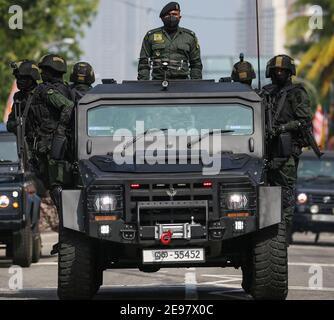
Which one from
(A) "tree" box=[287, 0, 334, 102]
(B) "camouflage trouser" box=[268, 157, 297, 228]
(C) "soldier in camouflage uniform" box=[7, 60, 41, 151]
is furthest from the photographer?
(A) "tree" box=[287, 0, 334, 102]

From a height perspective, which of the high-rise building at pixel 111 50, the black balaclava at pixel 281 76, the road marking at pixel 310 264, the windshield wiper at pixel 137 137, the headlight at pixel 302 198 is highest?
the high-rise building at pixel 111 50

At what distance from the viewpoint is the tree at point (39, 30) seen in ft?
160

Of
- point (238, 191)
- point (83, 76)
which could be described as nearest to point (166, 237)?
point (238, 191)

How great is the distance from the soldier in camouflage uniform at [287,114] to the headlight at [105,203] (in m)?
2.65

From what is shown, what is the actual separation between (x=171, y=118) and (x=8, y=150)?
7.25m

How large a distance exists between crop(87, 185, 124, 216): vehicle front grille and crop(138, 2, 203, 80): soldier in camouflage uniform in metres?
3.00

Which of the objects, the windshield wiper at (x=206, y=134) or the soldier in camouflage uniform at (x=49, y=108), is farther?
the soldier in camouflage uniform at (x=49, y=108)

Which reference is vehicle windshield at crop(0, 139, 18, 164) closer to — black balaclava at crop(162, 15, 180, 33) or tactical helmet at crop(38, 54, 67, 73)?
tactical helmet at crop(38, 54, 67, 73)

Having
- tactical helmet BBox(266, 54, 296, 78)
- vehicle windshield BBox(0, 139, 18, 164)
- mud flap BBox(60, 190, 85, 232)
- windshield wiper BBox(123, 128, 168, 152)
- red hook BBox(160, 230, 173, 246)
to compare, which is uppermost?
tactical helmet BBox(266, 54, 296, 78)

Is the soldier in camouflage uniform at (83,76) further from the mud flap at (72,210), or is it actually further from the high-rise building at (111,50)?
the mud flap at (72,210)

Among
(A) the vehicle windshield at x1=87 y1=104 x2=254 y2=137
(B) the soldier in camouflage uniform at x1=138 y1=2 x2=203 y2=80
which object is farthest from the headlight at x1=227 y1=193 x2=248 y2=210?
(B) the soldier in camouflage uniform at x1=138 y1=2 x2=203 y2=80

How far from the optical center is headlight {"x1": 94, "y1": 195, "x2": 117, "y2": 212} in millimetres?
13328

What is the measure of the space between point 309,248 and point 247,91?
43.0 ft

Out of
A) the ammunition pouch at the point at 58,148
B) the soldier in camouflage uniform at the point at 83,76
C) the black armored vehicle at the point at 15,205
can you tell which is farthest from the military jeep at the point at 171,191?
the black armored vehicle at the point at 15,205
